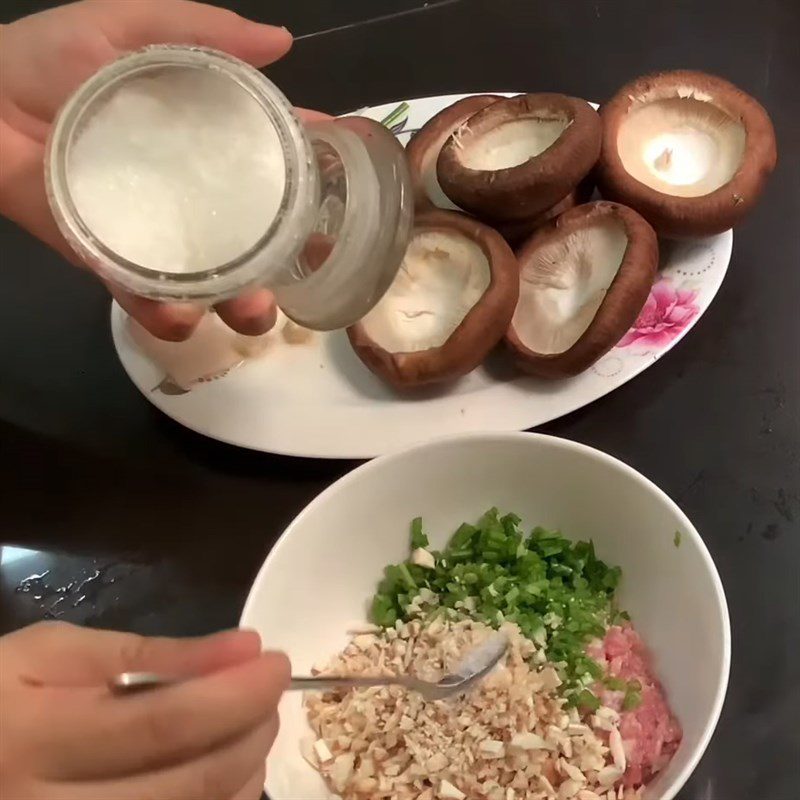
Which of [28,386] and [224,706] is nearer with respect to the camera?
[224,706]

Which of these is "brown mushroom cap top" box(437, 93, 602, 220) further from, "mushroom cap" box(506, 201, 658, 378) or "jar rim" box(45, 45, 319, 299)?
"jar rim" box(45, 45, 319, 299)

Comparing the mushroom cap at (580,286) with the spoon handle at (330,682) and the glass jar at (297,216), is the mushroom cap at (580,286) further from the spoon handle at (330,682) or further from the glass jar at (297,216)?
the spoon handle at (330,682)

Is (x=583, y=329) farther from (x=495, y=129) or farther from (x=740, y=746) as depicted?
(x=740, y=746)

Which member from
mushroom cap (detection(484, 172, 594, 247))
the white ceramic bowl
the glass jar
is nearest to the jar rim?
the glass jar

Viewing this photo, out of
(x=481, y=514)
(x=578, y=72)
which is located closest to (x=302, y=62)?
(x=578, y=72)

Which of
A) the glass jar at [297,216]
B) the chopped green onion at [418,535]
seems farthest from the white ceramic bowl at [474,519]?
the glass jar at [297,216]
